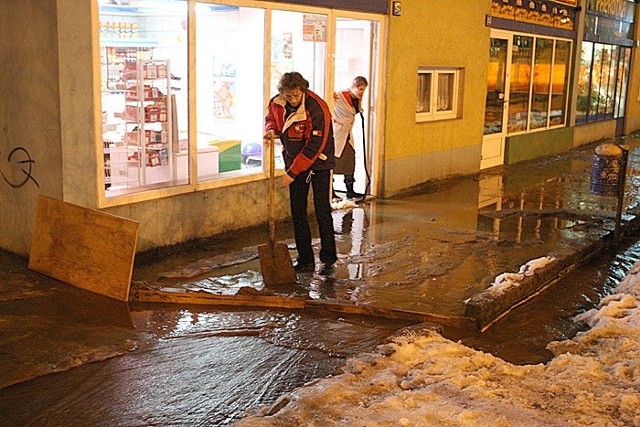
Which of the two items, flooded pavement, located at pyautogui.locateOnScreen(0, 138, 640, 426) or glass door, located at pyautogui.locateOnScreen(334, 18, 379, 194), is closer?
flooded pavement, located at pyautogui.locateOnScreen(0, 138, 640, 426)

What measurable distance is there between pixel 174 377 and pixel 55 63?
333 cm

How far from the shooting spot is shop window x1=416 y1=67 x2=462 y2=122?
500 inches

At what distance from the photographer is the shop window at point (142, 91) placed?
7441 mm

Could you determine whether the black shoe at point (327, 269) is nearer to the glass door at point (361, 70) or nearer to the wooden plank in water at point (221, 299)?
the wooden plank in water at point (221, 299)

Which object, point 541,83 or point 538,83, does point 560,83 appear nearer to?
point 541,83

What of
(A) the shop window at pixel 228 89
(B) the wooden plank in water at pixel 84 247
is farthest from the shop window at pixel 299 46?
(B) the wooden plank in water at pixel 84 247

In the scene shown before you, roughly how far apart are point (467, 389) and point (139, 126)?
4.73 m

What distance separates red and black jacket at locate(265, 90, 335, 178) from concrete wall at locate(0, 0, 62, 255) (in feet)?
6.72

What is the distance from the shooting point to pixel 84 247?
6660 mm

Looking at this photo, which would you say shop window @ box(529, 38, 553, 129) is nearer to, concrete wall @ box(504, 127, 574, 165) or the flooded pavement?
concrete wall @ box(504, 127, 574, 165)

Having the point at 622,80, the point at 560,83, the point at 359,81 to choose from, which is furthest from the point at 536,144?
the point at 359,81

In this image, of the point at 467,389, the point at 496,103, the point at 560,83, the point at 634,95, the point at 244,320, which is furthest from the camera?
the point at 634,95

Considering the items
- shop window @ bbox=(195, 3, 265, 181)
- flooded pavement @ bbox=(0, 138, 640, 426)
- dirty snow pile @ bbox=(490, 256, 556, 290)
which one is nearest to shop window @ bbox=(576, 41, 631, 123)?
flooded pavement @ bbox=(0, 138, 640, 426)

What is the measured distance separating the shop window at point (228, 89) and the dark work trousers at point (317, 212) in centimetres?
165
